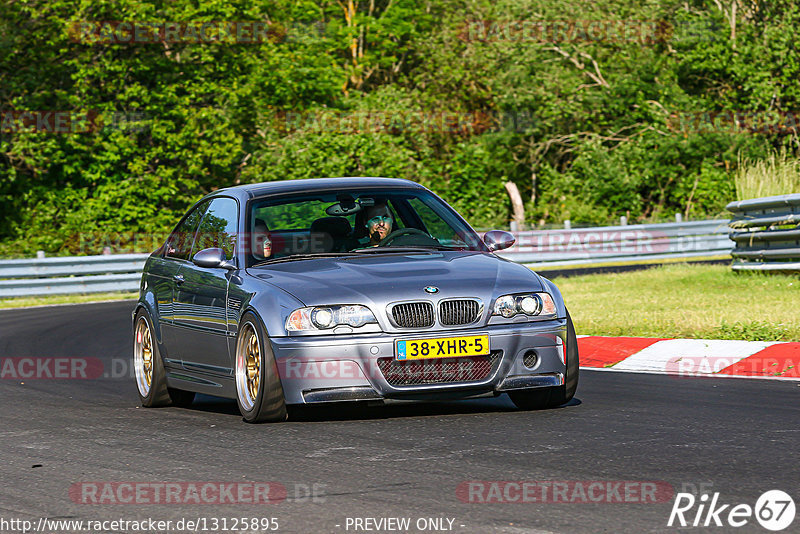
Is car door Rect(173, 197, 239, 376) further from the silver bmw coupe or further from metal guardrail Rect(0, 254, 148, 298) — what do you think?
metal guardrail Rect(0, 254, 148, 298)

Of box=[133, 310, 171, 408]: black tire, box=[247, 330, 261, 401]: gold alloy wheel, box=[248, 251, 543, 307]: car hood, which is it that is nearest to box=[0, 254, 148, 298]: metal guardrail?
box=[133, 310, 171, 408]: black tire

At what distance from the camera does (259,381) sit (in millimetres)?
8141

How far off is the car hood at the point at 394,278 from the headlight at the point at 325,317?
4 cm

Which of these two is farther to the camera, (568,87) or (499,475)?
(568,87)

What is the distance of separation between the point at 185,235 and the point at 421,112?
111ft

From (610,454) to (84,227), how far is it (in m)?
33.1

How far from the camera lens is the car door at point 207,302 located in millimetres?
8898

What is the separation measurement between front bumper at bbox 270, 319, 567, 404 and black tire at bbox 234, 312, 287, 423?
0.06 m

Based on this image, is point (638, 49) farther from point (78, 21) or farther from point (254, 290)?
point (254, 290)

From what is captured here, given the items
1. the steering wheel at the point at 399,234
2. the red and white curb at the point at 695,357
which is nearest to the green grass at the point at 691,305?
the red and white curb at the point at 695,357

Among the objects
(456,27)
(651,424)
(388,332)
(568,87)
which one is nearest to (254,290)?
(388,332)

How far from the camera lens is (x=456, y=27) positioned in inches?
1892

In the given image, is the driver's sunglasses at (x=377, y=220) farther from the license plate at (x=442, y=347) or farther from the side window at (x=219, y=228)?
the license plate at (x=442, y=347)

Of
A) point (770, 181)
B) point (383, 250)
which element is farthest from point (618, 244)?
point (383, 250)
